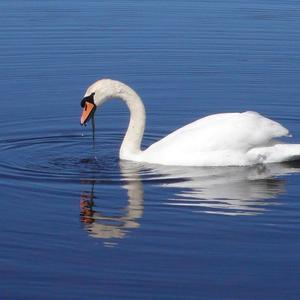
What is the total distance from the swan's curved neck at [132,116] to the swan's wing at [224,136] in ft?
1.43

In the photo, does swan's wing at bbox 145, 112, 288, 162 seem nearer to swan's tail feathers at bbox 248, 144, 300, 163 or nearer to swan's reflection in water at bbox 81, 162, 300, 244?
swan's tail feathers at bbox 248, 144, 300, 163

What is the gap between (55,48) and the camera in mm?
22234

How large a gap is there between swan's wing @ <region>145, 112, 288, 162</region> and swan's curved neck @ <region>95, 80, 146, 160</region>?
435 mm

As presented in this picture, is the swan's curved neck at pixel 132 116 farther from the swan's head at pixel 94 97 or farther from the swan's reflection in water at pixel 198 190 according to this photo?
the swan's reflection in water at pixel 198 190

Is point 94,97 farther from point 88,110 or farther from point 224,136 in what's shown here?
point 224,136

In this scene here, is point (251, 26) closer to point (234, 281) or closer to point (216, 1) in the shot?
Result: point (216, 1)

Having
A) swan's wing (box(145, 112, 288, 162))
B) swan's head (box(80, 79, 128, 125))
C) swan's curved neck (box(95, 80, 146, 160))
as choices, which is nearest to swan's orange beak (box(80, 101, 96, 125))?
swan's head (box(80, 79, 128, 125))

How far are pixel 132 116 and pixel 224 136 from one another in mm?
1475

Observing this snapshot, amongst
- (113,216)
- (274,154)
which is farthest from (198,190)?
(274,154)

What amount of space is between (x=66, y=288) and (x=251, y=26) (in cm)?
1532

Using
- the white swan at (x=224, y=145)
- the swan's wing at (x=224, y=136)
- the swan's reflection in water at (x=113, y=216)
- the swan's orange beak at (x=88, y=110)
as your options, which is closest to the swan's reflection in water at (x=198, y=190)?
the swan's reflection in water at (x=113, y=216)

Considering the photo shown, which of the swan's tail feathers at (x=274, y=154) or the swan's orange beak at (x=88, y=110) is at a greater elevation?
the swan's orange beak at (x=88, y=110)

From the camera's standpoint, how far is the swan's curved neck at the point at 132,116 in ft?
48.1

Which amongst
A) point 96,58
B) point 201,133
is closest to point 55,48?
point 96,58
